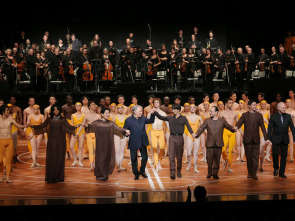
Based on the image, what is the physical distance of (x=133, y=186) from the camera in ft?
34.2

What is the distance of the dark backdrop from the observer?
2117 cm

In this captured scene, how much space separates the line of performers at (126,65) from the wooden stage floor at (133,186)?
5.59 m

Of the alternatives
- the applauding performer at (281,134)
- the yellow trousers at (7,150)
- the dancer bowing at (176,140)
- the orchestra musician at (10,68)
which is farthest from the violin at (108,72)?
the applauding performer at (281,134)

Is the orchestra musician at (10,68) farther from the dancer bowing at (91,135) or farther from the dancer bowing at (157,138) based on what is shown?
the dancer bowing at (157,138)

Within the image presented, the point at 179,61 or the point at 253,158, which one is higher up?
the point at 179,61

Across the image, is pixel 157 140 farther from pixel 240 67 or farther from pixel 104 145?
pixel 240 67

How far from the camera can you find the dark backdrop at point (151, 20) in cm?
2117

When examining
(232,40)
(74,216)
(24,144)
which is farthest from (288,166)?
(232,40)

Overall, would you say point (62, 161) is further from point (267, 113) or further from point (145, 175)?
point (267, 113)

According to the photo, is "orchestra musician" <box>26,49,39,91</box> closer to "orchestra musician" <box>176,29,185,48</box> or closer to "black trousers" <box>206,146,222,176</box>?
"orchestra musician" <box>176,29,185,48</box>

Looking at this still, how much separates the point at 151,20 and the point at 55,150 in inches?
499

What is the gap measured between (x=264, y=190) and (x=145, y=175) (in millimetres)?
2705

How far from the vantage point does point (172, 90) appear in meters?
18.0

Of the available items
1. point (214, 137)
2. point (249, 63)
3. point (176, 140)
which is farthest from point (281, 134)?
point (249, 63)
